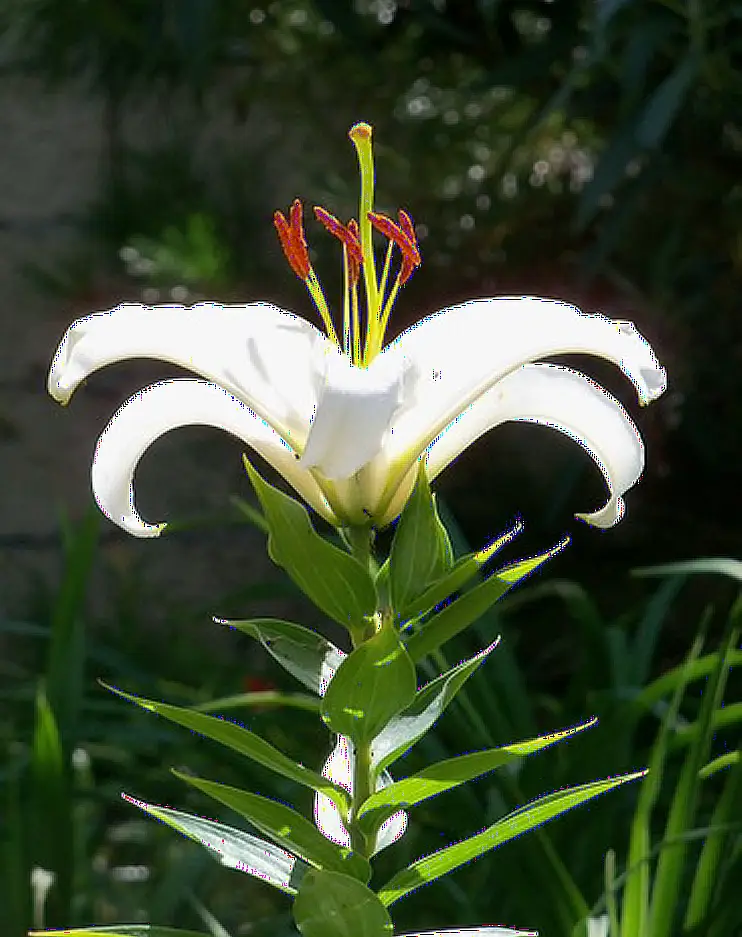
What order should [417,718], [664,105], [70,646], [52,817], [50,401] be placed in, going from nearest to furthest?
[417,718] → [52,817] → [70,646] → [664,105] → [50,401]

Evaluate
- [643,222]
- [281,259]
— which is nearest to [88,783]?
[281,259]

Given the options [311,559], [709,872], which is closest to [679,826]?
[709,872]

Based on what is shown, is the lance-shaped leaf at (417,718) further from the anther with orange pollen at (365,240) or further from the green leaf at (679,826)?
the green leaf at (679,826)

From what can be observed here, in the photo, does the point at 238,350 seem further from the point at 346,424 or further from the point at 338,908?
the point at 338,908

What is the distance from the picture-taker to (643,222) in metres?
1.88

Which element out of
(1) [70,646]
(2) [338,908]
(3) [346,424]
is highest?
(1) [70,646]

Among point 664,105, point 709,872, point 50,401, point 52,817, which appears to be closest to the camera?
point 709,872

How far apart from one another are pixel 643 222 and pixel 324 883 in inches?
58.6

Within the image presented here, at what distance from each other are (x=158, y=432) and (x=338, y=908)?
20 cm

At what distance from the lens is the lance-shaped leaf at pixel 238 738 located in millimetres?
524

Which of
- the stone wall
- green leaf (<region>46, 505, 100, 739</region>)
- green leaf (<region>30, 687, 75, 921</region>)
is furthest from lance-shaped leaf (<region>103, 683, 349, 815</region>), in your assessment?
the stone wall

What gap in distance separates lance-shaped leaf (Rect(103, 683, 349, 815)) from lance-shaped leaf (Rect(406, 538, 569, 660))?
2.5 inches

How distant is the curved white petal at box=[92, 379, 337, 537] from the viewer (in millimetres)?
543

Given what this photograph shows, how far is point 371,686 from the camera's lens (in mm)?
517
